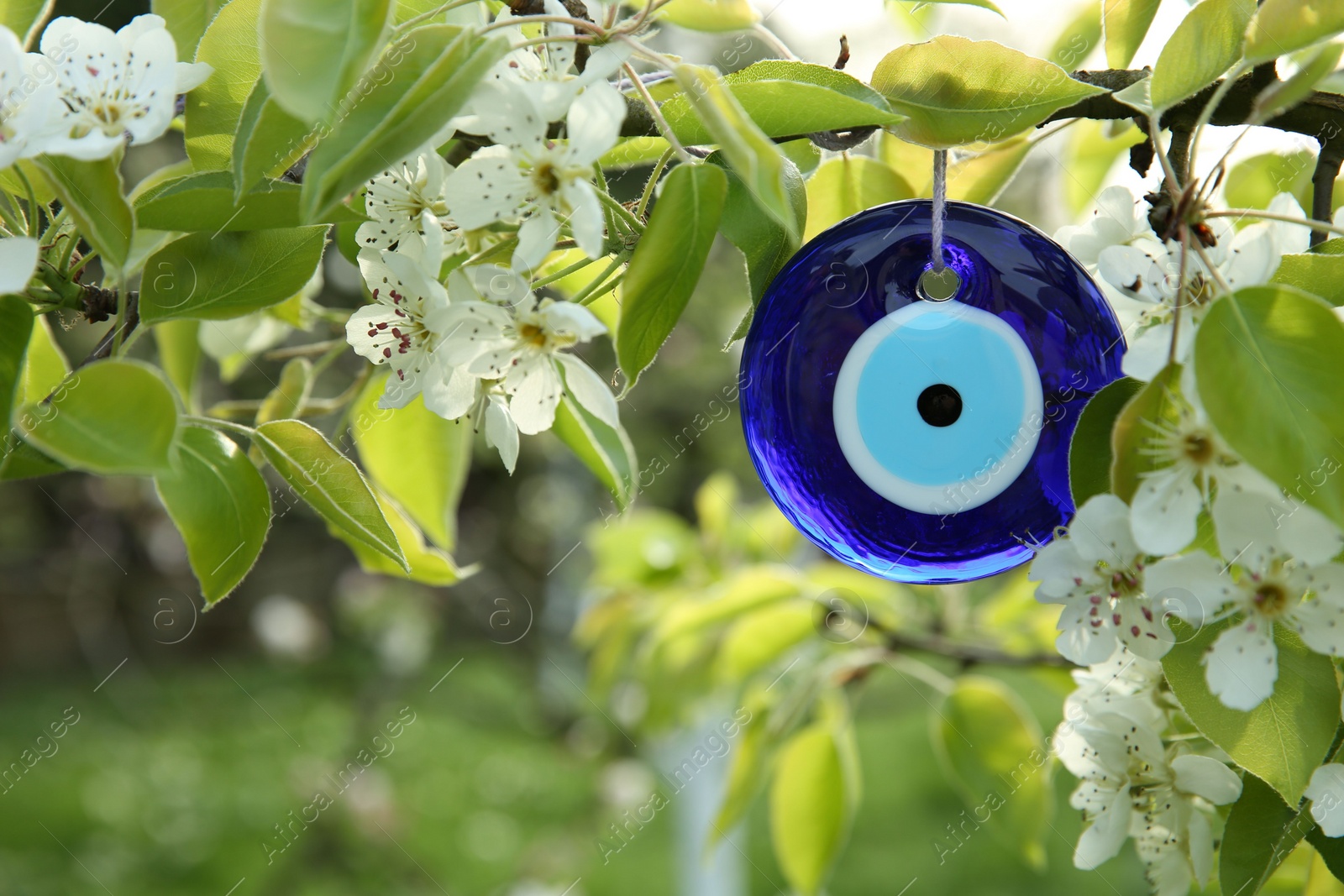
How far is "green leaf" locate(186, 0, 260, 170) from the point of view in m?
0.48

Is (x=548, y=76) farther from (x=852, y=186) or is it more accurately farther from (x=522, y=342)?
(x=852, y=186)

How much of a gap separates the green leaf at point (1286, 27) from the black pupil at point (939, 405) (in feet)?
0.63

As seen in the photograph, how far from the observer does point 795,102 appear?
45cm

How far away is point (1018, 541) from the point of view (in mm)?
496

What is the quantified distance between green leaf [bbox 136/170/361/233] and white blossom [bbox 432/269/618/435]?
80mm

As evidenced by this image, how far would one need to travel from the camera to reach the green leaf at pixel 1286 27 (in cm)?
43

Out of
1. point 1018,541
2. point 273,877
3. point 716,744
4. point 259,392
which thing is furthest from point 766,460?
point 259,392

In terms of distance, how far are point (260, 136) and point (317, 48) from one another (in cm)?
6

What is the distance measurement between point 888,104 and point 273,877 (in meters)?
3.07

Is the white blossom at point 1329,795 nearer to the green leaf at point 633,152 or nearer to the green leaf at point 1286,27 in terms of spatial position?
the green leaf at point 1286,27

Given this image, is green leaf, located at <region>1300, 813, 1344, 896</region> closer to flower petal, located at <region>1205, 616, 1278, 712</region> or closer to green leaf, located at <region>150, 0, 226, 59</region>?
flower petal, located at <region>1205, 616, 1278, 712</region>

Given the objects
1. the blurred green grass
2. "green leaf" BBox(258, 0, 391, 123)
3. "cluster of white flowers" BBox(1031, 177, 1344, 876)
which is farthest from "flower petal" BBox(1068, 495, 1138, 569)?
the blurred green grass

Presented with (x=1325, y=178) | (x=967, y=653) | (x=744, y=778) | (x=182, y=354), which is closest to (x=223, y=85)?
(x=182, y=354)

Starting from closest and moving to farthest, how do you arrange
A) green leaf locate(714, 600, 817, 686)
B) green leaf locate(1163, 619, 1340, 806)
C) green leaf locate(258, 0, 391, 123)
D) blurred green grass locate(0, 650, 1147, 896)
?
1. green leaf locate(258, 0, 391, 123)
2. green leaf locate(1163, 619, 1340, 806)
3. green leaf locate(714, 600, 817, 686)
4. blurred green grass locate(0, 650, 1147, 896)
